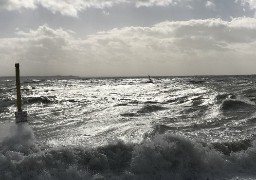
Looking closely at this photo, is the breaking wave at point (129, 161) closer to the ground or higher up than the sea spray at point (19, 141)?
closer to the ground

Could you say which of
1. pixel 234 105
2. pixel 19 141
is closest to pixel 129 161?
pixel 19 141

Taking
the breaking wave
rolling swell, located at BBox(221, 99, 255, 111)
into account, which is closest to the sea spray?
the breaking wave

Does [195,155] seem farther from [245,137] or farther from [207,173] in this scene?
[245,137]

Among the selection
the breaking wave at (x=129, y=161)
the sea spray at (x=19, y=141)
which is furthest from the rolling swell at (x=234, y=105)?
the sea spray at (x=19, y=141)

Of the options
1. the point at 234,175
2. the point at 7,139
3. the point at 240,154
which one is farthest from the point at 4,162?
the point at 240,154

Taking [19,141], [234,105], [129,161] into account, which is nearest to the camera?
[129,161]

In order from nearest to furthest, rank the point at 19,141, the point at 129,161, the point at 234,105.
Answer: the point at 129,161, the point at 19,141, the point at 234,105

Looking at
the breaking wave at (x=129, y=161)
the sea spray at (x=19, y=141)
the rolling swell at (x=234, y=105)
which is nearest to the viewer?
the breaking wave at (x=129, y=161)

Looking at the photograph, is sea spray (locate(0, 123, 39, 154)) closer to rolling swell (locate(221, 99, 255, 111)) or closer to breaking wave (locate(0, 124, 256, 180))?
breaking wave (locate(0, 124, 256, 180))

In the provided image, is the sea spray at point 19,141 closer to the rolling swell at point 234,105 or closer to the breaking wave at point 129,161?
the breaking wave at point 129,161

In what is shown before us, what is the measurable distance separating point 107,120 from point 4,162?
8900 mm

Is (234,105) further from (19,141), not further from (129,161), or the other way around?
→ (19,141)

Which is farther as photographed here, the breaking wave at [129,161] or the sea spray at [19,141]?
the sea spray at [19,141]

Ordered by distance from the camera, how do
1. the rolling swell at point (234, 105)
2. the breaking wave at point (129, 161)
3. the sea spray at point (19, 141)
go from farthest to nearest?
the rolling swell at point (234, 105) → the sea spray at point (19, 141) → the breaking wave at point (129, 161)
